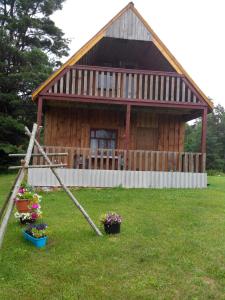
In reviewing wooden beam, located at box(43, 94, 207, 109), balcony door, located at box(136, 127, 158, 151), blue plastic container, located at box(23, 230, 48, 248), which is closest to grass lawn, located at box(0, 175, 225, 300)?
blue plastic container, located at box(23, 230, 48, 248)

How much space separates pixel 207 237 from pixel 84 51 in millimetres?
8669

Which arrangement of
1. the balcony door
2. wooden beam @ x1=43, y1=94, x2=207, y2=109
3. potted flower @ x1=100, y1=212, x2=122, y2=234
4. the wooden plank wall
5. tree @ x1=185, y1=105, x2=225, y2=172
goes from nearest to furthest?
1. potted flower @ x1=100, y1=212, x2=122, y2=234
2. wooden beam @ x1=43, y1=94, x2=207, y2=109
3. the wooden plank wall
4. the balcony door
5. tree @ x1=185, y1=105, x2=225, y2=172

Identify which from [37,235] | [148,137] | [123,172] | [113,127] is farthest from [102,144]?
[37,235]

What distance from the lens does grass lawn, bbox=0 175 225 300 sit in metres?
4.50

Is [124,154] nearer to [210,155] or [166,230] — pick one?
[166,230]

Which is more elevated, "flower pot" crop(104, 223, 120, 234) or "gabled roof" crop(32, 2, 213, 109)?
"gabled roof" crop(32, 2, 213, 109)

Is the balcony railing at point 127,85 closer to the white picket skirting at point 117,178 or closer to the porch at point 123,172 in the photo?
the porch at point 123,172

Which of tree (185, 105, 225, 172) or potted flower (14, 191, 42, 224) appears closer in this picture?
potted flower (14, 191, 42, 224)

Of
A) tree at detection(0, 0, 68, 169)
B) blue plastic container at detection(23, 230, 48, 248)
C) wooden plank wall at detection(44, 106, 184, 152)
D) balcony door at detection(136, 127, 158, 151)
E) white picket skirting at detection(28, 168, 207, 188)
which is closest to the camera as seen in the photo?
blue plastic container at detection(23, 230, 48, 248)

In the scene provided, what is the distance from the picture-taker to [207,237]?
6602 millimetres

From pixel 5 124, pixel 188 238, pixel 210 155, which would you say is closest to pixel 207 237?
pixel 188 238

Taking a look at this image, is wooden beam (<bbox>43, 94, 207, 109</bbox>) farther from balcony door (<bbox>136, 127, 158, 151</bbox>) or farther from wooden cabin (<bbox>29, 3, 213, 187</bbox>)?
balcony door (<bbox>136, 127, 158, 151</bbox>)

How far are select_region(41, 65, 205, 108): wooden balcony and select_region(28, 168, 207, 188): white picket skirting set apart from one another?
2675 mm

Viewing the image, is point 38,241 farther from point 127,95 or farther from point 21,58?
point 21,58
